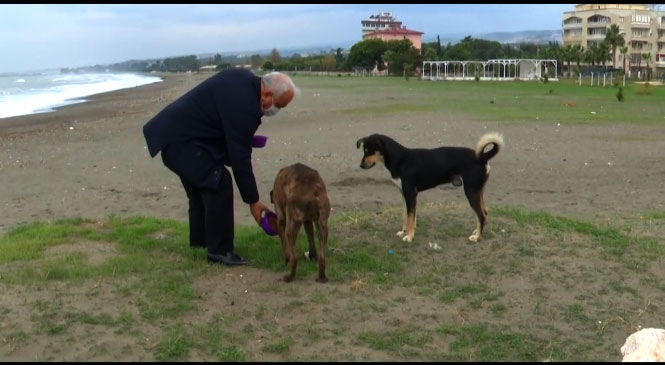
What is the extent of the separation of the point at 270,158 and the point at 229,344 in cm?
1184

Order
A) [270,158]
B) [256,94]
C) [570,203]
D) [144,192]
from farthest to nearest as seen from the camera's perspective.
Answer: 1. [270,158]
2. [144,192]
3. [570,203]
4. [256,94]

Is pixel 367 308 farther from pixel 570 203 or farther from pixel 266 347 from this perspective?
pixel 570 203

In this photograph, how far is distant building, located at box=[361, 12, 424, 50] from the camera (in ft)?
478

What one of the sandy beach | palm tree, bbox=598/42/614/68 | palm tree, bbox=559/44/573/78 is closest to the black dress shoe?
the sandy beach

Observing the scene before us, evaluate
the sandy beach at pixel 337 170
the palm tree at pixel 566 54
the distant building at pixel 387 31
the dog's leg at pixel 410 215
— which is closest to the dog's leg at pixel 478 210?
the dog's leg at pixel 410 215

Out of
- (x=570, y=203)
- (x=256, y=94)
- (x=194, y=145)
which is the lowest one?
(x=570, y=203)

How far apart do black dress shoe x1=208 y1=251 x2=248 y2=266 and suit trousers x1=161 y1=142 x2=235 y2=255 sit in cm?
4

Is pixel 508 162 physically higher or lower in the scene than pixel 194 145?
lower

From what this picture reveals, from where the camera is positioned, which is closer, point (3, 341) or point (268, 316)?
point (3, 341)

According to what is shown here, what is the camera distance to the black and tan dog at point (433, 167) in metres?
7.54

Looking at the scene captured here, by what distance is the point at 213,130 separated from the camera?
6.35 meters

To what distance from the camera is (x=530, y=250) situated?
702 cm


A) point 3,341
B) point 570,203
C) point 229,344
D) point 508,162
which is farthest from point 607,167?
point 3,341

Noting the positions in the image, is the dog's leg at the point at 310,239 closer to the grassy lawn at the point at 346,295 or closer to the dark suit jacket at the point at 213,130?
the grassy lawn at the point at 346,295
